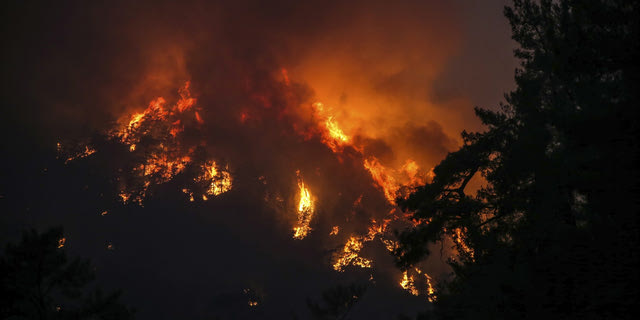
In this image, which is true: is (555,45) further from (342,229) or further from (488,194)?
(342,229)

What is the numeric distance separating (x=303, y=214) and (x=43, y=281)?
16877 cm

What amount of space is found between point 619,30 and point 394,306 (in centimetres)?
12966

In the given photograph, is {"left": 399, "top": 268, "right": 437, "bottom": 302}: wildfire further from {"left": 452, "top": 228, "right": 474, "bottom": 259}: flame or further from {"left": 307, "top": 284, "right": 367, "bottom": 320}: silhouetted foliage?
{"left": 452, "top": 228, "right": 474, "bottom": 259}: flame

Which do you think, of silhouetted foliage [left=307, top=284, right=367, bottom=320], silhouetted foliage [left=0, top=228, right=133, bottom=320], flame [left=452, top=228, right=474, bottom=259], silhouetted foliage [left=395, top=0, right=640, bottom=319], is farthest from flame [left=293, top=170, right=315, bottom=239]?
silhouetted foliage [left=395, top=0, right=640, bottom=319]

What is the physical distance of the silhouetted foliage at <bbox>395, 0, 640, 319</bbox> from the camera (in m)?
5.66

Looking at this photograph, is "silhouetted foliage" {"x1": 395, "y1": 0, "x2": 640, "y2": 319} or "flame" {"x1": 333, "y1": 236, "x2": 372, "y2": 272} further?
"flame" {"x1": 333, "y1": 236, "x2": 372, "y2": 272}

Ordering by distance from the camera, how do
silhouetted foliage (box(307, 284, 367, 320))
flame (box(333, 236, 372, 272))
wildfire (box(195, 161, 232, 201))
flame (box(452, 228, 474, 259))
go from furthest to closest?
wildfire (box(195, 161, 232, 201))
flame (box(333, 236, 372, 272))
silhouetted foliage (box(307, 284, 367, 320))
flame (box(452, 228, 474, 259))

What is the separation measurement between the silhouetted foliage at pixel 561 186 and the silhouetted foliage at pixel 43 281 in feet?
51.7

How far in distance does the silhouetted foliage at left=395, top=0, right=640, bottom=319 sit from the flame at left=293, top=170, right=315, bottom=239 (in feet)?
529

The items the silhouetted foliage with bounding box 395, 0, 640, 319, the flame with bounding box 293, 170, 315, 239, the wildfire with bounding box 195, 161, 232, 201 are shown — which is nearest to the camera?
the silhouetted foliage with bounding box 395, 0, 640, 319

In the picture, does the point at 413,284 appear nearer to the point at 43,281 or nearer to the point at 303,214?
the point at 303,214

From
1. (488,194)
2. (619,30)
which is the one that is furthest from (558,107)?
(488,194)

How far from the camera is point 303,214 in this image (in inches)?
7146

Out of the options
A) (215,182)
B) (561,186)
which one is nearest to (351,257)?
(215,182)
